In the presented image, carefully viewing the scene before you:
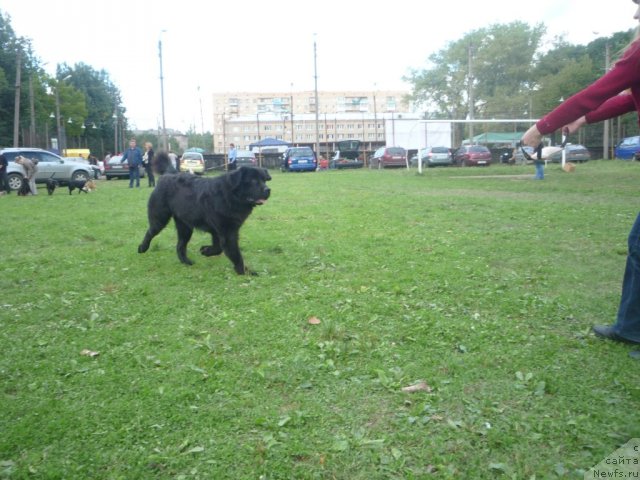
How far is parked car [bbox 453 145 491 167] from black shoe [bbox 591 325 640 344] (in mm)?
30126

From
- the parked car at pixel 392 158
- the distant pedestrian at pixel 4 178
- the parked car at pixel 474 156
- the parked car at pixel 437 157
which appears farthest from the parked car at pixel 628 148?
the distant pedestrian at pixel 4 178

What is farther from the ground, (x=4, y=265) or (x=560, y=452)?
(x=4, y=265)

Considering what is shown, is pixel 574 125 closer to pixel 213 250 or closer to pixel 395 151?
pixel 213 250

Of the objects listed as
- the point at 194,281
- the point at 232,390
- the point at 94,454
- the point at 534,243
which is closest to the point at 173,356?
the point at 232,390

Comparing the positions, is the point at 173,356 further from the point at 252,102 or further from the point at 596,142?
the point at 252,102

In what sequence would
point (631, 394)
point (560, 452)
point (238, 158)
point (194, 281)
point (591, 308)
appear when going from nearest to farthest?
1. point (560, 452)
2. point (631, 394)
3. point (591, 308)
4. point (194, 281)
5. point (238, 158)

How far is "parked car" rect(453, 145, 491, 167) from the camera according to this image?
32.2m

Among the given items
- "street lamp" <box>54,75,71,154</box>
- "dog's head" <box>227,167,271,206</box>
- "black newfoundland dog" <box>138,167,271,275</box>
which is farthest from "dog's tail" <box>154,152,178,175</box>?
"street lamp" <box>54,75,71,154</box>

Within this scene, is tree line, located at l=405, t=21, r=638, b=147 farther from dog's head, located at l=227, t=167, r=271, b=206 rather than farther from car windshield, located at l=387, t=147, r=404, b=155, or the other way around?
dog's head, located at l=227, t=167, r=271, b=206

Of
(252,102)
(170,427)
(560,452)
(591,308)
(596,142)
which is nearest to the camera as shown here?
(560,452)

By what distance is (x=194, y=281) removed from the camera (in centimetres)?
561

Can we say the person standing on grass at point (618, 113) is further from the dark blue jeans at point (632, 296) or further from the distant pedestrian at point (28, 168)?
the distant pedestrian at point (28, 168)

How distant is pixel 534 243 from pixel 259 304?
4460 mm

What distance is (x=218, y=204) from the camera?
593 cm
